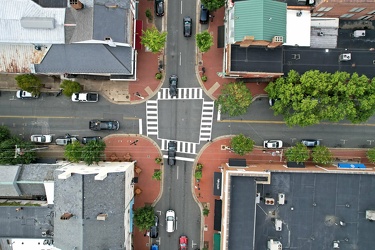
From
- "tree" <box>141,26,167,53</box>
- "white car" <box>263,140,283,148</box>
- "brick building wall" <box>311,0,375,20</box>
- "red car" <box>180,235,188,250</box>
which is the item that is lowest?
"red car" <box>180,235,188,250</box>

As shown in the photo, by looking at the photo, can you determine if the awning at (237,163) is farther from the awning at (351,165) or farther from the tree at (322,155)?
the awning at (351,165)

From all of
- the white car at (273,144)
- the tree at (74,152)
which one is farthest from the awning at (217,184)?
the tree at (74,152)

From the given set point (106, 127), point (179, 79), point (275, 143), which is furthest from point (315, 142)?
point (106, 127)

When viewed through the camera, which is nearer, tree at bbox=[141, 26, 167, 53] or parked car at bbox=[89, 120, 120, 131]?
tree at bbox=[141, 26, 167, 53]

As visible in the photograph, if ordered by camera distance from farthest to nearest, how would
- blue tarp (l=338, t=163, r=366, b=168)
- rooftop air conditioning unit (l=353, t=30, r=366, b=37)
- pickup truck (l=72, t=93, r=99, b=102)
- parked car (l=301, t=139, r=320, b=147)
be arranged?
parked car (l=301, t=139, r=320, b=147) < pickup truck (l=72, t=93, r=99, b=102) < rooftop air conditioning unit (l=353, t=30, r=366, b=37) < blue tarp (l=338, t=163, r=366, b=168)

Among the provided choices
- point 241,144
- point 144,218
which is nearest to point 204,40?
point 241,144

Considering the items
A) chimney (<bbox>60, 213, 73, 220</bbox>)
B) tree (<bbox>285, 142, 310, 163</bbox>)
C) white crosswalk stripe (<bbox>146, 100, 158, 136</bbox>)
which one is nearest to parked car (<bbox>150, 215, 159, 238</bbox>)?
white crosswalk stripe (<bbox>146, 100, 158, 136</bbox>)

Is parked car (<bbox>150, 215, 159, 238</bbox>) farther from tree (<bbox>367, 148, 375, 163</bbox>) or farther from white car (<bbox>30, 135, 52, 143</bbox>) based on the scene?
tree (<bbox>367, 148, 375, 163</bbox>)

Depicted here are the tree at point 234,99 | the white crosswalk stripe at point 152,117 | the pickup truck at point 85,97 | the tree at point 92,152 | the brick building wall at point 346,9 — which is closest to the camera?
the brick building wall at point 346,9
